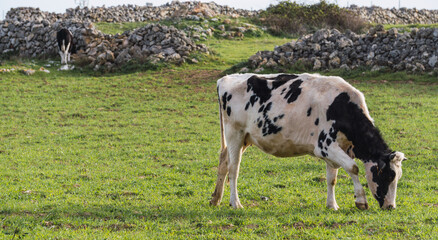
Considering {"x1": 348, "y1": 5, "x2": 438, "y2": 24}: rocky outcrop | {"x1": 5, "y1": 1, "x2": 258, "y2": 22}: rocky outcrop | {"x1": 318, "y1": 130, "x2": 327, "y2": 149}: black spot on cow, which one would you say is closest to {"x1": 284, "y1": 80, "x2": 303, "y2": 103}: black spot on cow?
{"x1": 318, "y1": 130, "x2": 327, "y2": 149}: black spot on cow

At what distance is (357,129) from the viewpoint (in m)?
Result: 7.62

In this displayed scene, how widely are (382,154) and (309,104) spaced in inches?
53.2

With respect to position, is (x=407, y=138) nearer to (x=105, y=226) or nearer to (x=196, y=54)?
(x=105, y=226)

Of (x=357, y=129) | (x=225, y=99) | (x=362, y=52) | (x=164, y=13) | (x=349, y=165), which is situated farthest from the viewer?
(x=164, y=13)

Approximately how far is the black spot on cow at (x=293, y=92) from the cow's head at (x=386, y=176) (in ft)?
5.06

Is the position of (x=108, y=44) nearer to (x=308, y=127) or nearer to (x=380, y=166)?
(x=308, y=127)

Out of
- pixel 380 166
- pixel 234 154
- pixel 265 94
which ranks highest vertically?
pixel 265 94

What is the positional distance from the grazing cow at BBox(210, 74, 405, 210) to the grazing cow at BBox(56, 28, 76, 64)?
21.6 metres

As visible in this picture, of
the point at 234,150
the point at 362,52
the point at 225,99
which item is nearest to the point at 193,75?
the point at 362,52

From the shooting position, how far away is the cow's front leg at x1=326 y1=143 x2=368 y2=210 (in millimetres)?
7430

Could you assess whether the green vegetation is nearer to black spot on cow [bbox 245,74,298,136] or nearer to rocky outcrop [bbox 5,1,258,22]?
rocky outcrop [bbox 5,1,258,22]

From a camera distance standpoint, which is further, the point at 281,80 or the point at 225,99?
the point at 225,99

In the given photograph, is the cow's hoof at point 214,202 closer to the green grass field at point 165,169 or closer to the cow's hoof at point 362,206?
the green grass field at point 165,169

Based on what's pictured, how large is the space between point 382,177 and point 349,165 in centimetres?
53
